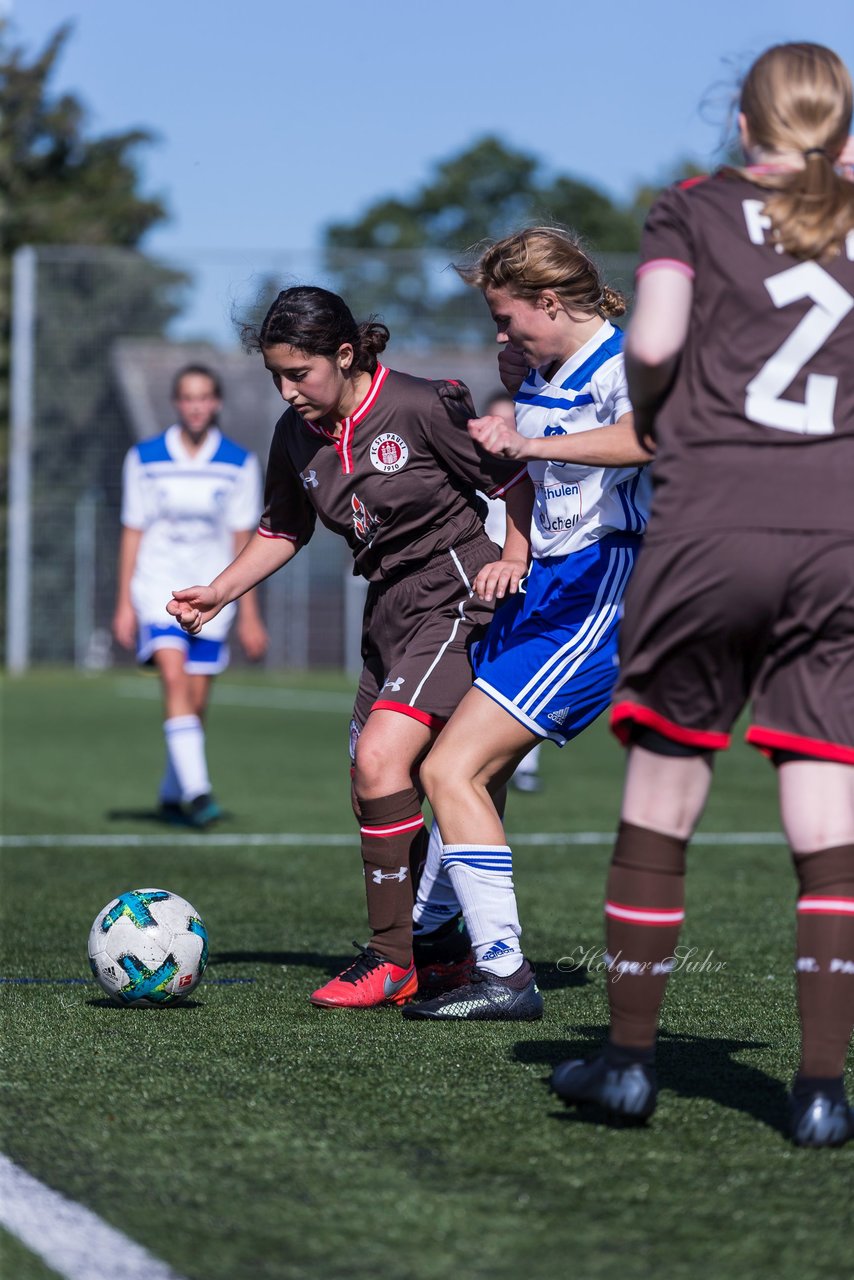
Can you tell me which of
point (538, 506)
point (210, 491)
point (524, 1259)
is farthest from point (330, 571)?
point (524, 1259)

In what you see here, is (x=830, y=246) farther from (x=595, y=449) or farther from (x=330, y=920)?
(x=330, y=920)

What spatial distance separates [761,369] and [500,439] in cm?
64

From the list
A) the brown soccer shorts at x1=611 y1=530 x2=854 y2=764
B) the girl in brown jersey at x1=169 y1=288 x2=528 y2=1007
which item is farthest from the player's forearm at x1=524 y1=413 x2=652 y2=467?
the girl in brown jersey at x1=169 y1=288 x2=528 y2=1007

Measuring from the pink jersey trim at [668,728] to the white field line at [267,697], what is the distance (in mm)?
16132

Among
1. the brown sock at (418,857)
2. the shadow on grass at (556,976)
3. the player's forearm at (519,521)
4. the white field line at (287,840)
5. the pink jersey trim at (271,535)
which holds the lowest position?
the white field line at (287,840)

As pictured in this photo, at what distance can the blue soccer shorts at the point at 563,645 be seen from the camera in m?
4.29

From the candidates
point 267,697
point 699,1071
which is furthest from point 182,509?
point 267,697

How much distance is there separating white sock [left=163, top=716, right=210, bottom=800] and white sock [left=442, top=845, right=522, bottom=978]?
16.2ft

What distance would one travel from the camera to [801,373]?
3004mm

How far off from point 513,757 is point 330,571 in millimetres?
22466

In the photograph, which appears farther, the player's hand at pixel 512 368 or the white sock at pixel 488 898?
the player's hand at pixel 512 368

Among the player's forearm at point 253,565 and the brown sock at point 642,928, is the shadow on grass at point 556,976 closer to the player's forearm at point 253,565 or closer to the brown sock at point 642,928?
the player's forearm at point 253,565

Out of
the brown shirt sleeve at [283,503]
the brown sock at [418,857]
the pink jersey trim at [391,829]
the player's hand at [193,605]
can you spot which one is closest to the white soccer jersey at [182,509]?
the brown shirt sleeve at [283,503]

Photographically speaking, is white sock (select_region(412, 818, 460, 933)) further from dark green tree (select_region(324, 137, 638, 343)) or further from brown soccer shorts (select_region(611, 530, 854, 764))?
dark green tree (select_region(324, 137, 638, 343))
